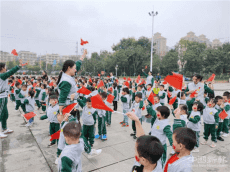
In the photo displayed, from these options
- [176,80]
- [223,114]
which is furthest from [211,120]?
[176,80]

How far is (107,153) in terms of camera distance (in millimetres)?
3822

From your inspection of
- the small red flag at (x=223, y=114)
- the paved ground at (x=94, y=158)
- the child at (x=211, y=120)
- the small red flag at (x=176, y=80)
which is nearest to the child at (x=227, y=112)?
the paved ground at (x=94, y=158)

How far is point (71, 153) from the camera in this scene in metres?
1.87

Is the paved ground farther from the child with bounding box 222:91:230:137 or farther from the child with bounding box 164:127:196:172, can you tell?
the child with bounding box 164:127:196:172

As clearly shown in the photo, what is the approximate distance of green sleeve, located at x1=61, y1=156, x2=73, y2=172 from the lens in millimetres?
1790

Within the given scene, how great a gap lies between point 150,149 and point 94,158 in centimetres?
263

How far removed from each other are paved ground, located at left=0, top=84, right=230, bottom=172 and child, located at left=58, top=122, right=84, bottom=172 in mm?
1460

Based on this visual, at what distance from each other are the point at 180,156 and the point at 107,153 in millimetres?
2449

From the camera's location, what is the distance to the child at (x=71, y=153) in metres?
1.81

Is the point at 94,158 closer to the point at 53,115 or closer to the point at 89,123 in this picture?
the point at 89,123

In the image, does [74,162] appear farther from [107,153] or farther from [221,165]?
[221,165]

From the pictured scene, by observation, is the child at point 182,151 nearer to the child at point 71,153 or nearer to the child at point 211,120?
the child at point 71,153

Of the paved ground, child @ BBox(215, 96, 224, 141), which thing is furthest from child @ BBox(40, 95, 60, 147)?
child @ BBox(215, 96, 224, 141)

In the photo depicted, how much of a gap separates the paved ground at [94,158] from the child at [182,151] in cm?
175
